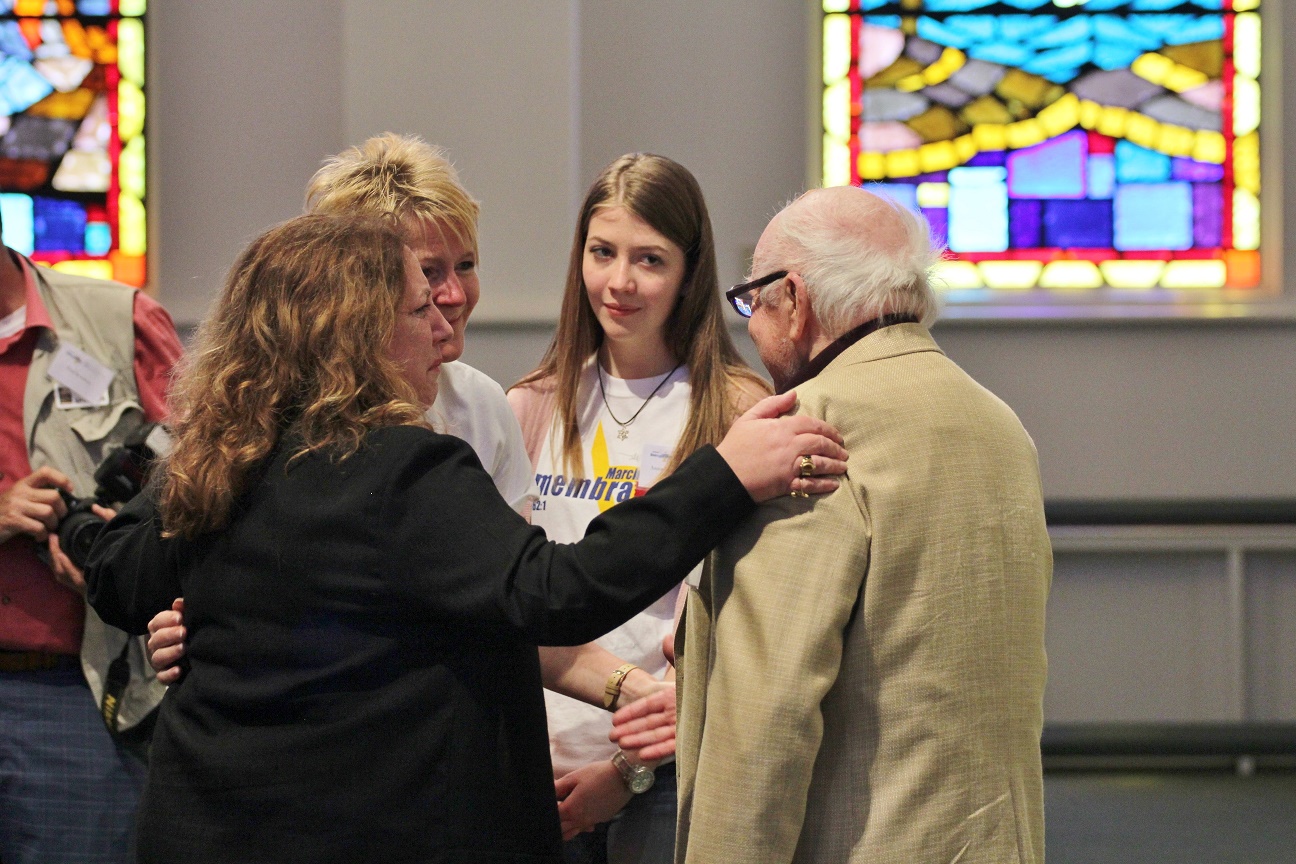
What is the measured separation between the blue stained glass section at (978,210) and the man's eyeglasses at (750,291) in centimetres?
372

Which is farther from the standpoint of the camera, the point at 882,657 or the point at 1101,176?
the point at 1101,176

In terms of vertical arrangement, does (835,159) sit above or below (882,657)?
above

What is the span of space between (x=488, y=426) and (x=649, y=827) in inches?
26.1

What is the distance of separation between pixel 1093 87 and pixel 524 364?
250cm

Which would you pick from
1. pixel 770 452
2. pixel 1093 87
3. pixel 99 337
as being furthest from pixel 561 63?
pixel 770 452

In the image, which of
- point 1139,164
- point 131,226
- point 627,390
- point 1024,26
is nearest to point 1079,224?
point 1139,164

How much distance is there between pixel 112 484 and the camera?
223 cm

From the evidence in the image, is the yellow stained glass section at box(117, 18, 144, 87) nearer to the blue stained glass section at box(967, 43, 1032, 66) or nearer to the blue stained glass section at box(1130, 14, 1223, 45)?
the blue stained glass section at box(967, 43, 1032, 66)

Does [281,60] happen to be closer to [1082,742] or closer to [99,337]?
[99,337]

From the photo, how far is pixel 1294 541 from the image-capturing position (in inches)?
187

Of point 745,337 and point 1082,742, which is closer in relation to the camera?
point 1082,742

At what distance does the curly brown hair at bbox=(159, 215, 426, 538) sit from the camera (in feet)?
4.75

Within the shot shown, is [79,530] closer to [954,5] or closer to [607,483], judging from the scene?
[607,483]

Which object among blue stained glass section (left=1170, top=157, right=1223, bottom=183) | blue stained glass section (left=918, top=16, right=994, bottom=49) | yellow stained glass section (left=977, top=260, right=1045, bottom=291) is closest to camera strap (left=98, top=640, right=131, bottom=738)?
yellow stained glass section (left=977, top=260, right=1045, bottom=291)
